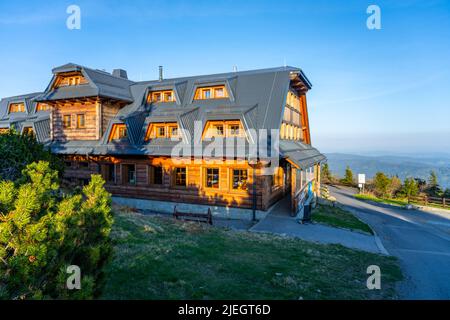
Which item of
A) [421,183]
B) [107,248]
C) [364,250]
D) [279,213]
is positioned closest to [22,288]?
[107,248]

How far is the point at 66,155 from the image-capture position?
68.1 feet

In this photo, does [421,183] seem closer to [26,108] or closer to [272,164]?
[272,164]

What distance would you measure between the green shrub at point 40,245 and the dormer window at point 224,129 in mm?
12873

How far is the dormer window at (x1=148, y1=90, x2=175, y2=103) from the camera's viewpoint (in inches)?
798

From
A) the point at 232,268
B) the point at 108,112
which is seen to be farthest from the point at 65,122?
the point at 232,268

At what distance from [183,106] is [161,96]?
8.68 ft

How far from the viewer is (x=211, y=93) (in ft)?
62.2

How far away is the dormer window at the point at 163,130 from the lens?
17.9 meters

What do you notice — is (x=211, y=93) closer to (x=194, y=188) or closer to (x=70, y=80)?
(x=194, y=188)

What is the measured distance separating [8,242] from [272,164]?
1332 centimetres

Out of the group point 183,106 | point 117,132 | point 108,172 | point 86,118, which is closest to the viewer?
point 183,106

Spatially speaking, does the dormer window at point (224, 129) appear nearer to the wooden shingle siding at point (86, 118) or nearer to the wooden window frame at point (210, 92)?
the wooden window frame at point (210, 92)

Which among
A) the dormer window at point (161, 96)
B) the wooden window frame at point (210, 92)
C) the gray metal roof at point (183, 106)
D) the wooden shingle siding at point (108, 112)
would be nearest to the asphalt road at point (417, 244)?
the gray metal roof at point (183, 106)

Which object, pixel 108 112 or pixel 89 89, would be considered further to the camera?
pixel 108 112
